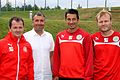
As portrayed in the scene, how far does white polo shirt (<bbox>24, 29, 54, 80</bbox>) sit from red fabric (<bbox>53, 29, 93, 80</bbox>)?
39 centimetres

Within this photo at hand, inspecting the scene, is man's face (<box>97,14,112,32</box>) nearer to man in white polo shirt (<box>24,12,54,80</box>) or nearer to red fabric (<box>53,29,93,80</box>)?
red fabric (<box>53,29,93,80</box>)

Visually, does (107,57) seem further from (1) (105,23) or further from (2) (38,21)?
(2) (38,21)

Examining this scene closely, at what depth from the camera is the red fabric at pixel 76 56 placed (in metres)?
5.75

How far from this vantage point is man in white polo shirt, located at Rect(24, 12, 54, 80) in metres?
6.12

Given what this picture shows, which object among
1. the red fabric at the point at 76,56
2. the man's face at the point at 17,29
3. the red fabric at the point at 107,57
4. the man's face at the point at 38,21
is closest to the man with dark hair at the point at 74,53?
the red fabric at the point at 76,56

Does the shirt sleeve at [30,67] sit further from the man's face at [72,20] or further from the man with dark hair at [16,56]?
the man's face at [72,20]

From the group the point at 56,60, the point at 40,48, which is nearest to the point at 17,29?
the point at 40,48

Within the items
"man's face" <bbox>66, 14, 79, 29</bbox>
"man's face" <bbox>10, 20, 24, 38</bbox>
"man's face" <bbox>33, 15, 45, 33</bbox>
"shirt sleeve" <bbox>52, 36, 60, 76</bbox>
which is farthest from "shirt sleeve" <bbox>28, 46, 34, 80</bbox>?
"man's face" <bbox>66, 14, 79, 29</bbox>

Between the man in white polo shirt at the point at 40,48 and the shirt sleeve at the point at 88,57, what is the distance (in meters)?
0.78

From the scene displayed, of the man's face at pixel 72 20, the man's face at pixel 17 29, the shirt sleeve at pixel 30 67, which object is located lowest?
the shirt sleeve at pixel 30 67

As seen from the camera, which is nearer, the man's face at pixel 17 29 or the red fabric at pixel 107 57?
the man's face at pixel 17 29

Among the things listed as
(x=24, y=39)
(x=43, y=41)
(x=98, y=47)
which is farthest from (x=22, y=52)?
(x=98, y=47)

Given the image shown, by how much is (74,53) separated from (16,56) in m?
0.97

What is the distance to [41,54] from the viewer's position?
613 cm
